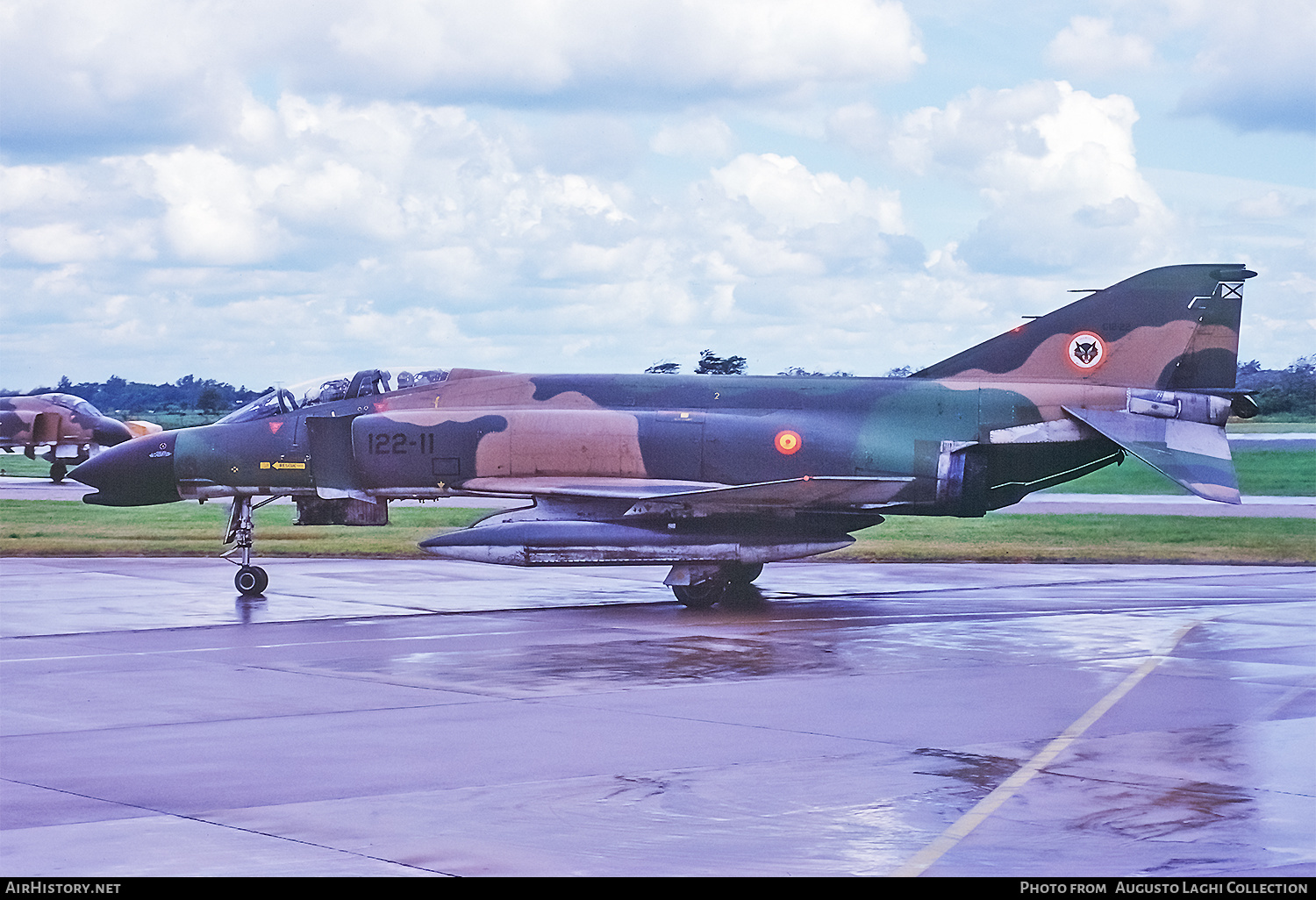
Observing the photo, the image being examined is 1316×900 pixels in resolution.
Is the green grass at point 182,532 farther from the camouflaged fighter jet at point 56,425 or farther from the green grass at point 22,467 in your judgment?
the green grass at point 22,467

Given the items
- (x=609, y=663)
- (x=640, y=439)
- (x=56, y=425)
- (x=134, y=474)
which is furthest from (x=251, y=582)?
Answer: (x=56, y=425)

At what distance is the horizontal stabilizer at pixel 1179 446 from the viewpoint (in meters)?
18.1

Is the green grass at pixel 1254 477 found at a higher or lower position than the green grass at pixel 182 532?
higher

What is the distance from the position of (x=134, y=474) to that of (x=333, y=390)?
9.72 feet

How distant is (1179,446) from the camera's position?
18750 mm

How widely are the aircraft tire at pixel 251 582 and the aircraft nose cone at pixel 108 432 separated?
31.0 meters

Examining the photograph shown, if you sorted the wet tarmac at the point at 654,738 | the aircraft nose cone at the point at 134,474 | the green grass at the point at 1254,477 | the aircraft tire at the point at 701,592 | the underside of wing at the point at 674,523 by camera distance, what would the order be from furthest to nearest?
the green grass at the point at 1254,477, the aircraft nose cone at the point at 134,474, the aircraft tire at the point at 701,592, the underside of wing at the point at 674,523, the wet tarmac at the point at 654,738

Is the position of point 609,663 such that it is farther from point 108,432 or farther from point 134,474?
point 108,432

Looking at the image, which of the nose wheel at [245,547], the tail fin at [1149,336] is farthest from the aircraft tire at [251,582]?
the tail fin at [1149,336]

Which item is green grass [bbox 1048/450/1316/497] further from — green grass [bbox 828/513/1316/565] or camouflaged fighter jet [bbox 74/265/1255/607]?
camouflaged fighter jet [bbox 74/265/1255/607]

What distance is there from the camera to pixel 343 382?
2094cm

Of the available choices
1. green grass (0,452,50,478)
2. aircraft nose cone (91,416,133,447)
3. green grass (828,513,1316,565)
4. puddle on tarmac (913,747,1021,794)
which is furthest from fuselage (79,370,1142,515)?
green grass (0,452,50,478)

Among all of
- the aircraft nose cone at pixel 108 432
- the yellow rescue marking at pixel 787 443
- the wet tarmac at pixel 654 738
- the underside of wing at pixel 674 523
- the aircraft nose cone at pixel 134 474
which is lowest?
the wet tarmac at pixel 654 738

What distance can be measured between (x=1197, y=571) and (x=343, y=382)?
14032 mm
